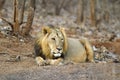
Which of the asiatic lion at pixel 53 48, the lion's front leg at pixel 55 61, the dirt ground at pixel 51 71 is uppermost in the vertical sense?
the asiatic lion at pixel 53 48

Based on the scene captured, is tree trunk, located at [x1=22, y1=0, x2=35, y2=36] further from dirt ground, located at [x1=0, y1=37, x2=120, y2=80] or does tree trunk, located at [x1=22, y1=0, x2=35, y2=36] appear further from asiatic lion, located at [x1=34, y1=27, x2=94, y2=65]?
asiatic lion, located at [x1=34, y1=27, x2=94, y2=65]

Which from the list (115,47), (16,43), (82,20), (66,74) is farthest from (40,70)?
(82,20)

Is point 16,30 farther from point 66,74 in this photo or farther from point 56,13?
point 56,13

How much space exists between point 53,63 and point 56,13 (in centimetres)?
2112

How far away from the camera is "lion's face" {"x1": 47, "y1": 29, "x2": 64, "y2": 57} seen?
9.34 meters

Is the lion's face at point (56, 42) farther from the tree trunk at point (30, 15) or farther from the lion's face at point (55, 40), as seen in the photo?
the tree trunk at point (30, 15)

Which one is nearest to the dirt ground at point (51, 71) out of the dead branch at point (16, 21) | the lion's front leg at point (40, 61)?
the lion's front leg at point (40, 61)

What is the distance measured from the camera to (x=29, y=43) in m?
12.9

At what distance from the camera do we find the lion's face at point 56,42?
9.34 metres

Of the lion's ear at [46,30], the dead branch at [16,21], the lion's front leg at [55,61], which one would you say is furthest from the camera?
the dead branch at [16,21]

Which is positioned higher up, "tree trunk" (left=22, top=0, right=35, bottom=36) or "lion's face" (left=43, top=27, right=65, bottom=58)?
"tree trunk" (left=22, top=0, right=35, bottom=36)

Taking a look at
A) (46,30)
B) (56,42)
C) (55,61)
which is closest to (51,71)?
(55,61)

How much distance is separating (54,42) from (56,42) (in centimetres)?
7

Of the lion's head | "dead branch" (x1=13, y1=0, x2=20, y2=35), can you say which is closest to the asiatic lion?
the lion's head
